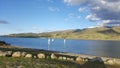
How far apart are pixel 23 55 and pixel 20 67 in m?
10.1

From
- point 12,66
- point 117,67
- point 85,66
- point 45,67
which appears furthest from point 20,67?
point 117,67

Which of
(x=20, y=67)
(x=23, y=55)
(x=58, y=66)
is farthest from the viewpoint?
(x=23, y=55)

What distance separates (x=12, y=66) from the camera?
79.0ft

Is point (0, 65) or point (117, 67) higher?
point (0, 65)

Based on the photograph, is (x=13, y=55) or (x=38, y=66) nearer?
(x=38, y=66)

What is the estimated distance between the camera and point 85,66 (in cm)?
2798

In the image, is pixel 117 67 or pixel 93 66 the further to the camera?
pixel 117 67

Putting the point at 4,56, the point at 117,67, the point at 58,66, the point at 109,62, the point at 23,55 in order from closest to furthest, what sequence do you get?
1. the point at 58,66
2. the point at 4,56
3. the point at 23,55
4. the point at 117,67
5. the point at 109,62

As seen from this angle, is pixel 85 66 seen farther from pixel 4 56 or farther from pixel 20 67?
pixel 4 56

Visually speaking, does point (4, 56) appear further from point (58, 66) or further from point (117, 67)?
point (117, 67)

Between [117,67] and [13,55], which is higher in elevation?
[13,55]

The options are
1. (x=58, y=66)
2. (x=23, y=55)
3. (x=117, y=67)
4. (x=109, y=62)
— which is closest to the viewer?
(x=58, y=66)

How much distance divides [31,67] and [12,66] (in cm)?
181

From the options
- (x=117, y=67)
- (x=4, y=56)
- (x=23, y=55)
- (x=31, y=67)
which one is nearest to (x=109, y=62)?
(x=117, y=67)
